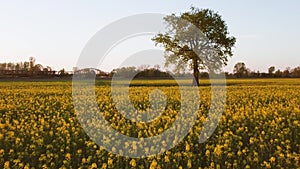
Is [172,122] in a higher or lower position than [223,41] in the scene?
lower

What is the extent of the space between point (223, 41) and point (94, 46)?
28.0 meters

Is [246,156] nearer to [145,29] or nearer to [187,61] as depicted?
[145,29]

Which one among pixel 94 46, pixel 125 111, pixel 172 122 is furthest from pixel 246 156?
pixel 94 46

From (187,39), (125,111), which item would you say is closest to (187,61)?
(187,39)

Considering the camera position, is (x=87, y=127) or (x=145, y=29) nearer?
(x=87, y=127)

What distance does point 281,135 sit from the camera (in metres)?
8.27

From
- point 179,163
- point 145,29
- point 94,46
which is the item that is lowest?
point 179,163

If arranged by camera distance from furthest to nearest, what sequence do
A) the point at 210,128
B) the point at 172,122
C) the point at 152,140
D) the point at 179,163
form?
1. the point at 172,122
2. the point at 210,128
3. the point at 152,140
4. the point at 179,163

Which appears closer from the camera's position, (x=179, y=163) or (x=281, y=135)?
(x=179, y=163)

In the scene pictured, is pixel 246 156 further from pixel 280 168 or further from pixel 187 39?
pixel 187 39

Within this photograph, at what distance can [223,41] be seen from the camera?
128 ft

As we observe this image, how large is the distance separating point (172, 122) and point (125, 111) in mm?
3547

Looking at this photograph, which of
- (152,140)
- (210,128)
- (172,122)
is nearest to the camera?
(152,140)

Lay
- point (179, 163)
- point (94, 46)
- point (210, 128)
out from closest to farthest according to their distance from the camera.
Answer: point (179, 163) < point (210, 128) < point (94, 46)
